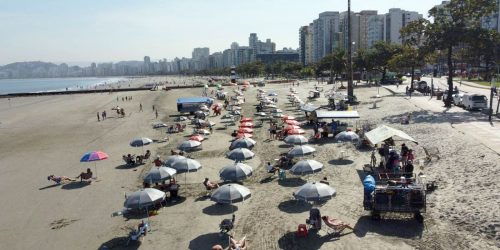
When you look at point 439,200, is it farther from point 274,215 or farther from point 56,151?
point 56,151

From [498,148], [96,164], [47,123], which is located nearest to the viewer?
[498,148]

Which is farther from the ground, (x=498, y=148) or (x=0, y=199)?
(x=498, y=148)

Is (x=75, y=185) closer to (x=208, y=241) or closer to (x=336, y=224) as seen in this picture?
(x=208, y=241)

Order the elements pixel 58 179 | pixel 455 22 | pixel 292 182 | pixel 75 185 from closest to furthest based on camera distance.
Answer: pixel 292 182 < pixel 75 185 < pixel 58 179 < pixel 455 22

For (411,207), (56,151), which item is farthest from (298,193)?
(56,151)

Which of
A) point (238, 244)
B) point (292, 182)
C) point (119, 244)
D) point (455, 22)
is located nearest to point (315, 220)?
point (238, 244)

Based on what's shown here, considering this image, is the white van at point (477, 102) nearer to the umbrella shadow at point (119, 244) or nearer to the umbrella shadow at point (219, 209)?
the umbrella shadow at point (219, 209)
